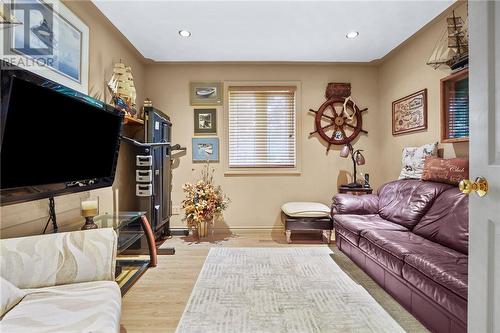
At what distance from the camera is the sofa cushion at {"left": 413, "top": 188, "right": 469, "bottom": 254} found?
1722 millimetres

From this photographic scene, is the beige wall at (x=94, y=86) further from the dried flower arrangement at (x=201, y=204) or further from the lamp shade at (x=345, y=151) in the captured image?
the lamp shade at (x=345, y=151)

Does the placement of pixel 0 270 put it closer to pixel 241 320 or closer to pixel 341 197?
pixel 241 320

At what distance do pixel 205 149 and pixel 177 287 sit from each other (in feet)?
6.86

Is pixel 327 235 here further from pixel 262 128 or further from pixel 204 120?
pixel 204 120

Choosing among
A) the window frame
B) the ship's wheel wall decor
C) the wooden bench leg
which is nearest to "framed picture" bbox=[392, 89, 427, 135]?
the ship's wheel wall decor

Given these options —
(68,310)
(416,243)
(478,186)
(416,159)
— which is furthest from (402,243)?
(68,310)

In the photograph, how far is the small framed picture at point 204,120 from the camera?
3709 mm

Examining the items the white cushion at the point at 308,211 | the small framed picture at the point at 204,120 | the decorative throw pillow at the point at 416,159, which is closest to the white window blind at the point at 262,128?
the small framed picture at the point at 204,120

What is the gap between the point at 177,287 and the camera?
208 cm

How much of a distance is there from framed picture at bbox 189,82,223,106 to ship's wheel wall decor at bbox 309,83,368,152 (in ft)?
4.83

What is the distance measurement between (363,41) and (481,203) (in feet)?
9.20

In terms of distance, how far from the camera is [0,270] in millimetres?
1111

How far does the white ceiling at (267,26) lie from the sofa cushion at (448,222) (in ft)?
6.13

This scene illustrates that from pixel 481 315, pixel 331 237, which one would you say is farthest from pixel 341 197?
pixel 481 315
